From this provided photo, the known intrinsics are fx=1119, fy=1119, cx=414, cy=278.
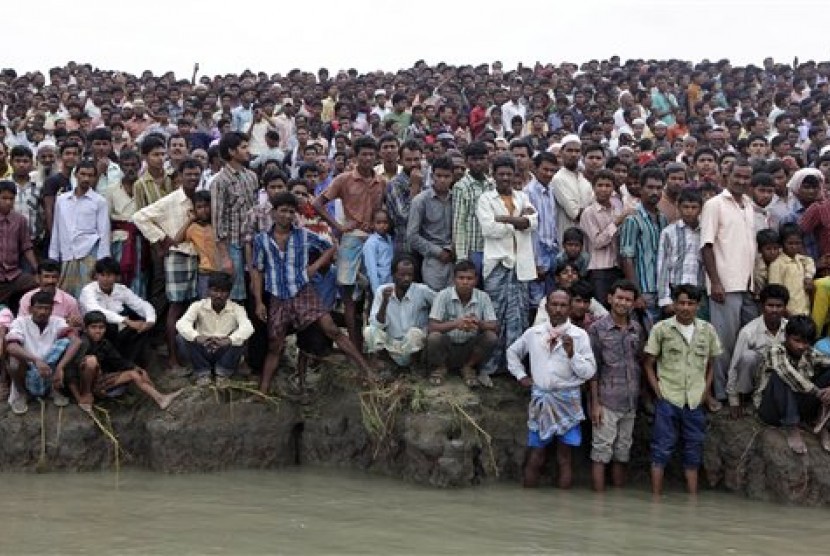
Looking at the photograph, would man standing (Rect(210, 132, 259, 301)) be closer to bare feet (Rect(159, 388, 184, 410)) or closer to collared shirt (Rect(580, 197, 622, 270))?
bare feet (Rect(159, 388, 184, 410))

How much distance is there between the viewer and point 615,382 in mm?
8539

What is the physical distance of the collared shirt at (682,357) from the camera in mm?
8477

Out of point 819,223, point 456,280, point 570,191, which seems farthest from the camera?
point 570,191

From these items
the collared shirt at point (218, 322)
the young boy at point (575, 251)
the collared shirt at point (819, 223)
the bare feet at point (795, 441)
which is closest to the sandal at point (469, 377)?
the young boy at point (575, 251)

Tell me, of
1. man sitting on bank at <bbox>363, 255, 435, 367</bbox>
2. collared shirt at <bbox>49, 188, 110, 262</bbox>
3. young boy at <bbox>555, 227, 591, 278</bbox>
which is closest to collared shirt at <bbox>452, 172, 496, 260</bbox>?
man sitting on bank at <bbox>363, 255, 435, 367</bbox>

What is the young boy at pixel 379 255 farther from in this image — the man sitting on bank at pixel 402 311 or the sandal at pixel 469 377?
the sandal at pixel 469 377

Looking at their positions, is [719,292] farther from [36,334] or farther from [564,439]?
[36,334]

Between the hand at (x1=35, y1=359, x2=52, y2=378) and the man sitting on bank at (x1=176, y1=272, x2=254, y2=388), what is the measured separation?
102cm

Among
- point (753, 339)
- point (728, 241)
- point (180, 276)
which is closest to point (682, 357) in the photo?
point (753, 339)

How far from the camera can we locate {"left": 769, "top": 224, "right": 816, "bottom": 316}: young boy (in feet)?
29.1

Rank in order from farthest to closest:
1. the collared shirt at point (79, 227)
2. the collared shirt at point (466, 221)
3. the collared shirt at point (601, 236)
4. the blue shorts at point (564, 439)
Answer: the collared shirt at point (79, 227)
the collared shirt at point (601, 236)
the collared shirt at point (466, 221)
the blue shorts at point (564, 439)

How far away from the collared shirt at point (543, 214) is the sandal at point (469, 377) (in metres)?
1.06

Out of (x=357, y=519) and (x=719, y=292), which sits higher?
(x=719, y=292)

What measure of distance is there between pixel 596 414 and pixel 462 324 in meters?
1.23
